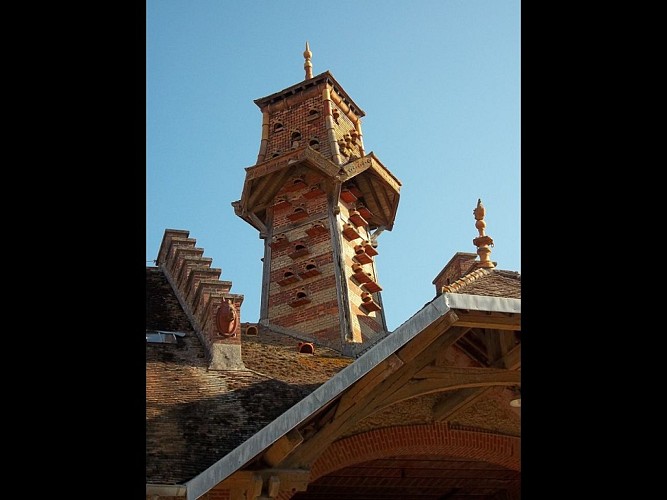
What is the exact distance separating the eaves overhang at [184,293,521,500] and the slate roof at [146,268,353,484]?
630mm

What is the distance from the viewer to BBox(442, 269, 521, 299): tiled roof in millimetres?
9477

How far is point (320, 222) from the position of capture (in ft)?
74.4

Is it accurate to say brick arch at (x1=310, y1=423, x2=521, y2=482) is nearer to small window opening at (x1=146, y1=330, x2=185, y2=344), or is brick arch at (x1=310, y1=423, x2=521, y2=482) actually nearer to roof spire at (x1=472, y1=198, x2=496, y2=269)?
roof spire at (x1=472, y1=198, x2=496, y2=269)

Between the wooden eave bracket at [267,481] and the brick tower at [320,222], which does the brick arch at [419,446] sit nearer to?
the wooden eave bracket at [267,481]

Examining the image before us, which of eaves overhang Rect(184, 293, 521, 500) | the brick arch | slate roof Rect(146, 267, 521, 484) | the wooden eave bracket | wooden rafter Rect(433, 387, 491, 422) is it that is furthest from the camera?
wooden rafter Rect(433, 387, 491, 422)

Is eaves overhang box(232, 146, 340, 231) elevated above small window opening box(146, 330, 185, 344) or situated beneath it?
elevated above

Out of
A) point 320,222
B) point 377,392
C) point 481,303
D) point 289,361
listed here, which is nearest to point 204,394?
point 289,361

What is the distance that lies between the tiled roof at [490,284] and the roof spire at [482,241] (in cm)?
48

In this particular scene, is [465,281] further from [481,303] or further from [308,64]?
[308,64]

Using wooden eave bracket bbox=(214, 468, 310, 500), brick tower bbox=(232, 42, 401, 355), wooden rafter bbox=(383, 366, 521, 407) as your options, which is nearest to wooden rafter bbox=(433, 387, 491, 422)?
wooden rafter bbox=(383, 366, 521, 407)

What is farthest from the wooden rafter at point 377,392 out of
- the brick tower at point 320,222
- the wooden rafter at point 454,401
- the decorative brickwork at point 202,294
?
the brick tower at point 320,222

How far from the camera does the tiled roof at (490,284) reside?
9477mm
